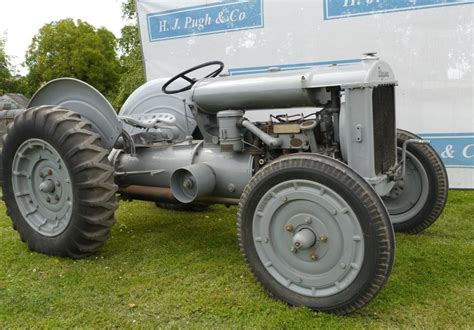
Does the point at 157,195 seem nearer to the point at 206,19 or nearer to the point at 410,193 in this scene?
the point at 410,193

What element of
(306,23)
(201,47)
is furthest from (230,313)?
(201,47)

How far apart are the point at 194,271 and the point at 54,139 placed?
1.42 metres

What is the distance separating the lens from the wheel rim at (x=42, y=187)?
11.2 feet

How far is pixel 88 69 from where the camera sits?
1154 inches

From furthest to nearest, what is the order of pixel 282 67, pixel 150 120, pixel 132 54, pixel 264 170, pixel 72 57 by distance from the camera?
pixel 72 57, pixel 132 54, pixel 282 67, pixel 150 120, pixel 264 170

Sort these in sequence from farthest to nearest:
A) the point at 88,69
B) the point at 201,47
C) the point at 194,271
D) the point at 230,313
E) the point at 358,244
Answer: the point at 88,69, the point at 201,47, the point at 194,271, the point at 230,313, the point at 358,244

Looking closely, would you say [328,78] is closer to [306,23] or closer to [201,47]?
[306,23]

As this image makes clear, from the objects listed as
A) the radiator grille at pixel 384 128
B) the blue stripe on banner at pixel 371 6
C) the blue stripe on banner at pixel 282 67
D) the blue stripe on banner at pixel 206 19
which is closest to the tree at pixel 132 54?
the blue stripe on banner at pixel 206 19

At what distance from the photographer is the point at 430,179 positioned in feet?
11.8

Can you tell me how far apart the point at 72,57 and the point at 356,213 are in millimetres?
30597

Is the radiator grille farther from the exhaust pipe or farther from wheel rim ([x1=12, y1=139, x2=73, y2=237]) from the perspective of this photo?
wheel rim ([x1=12, y1=139, x2=73, y2=237])

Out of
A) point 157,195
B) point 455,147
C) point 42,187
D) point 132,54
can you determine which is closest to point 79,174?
Result: point 42,187

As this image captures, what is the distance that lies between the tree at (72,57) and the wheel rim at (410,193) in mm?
26396

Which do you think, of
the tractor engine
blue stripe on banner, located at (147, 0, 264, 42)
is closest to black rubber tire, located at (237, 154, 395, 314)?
the tractor engine
